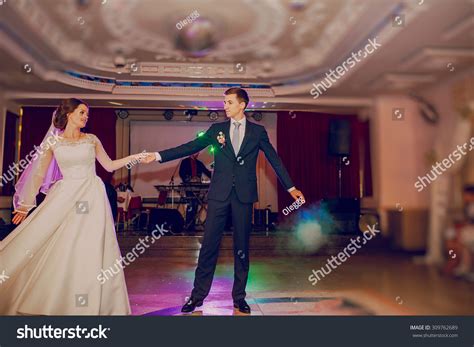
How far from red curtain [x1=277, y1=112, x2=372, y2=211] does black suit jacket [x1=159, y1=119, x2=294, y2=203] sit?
24.5ft

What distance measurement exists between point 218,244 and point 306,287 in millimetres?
1538

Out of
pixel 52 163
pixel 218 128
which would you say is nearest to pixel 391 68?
pixel 218 128

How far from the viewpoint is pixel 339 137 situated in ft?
28.8

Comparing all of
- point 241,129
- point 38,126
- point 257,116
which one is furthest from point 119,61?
point 241,129

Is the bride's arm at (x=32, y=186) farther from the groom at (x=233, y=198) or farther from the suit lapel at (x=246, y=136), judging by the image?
the suit lapel at (x=246, y=136)

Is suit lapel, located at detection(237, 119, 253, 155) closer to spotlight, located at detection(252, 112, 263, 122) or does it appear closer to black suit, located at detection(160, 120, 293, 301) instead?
black suit, located at detection(160, 120, 293, 301)

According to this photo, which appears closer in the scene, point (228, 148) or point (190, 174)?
point (228, 148)

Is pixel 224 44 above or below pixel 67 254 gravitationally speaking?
above

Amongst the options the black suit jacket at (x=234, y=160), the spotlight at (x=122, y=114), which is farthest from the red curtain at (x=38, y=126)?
the black suit jacket at (x=234, y=160)

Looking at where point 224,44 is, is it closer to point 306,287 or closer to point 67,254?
point 306,287

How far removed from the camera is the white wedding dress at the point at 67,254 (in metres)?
2.54

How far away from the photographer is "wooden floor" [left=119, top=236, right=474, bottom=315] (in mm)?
3195

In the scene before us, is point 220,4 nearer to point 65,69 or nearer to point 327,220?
point 65,69
